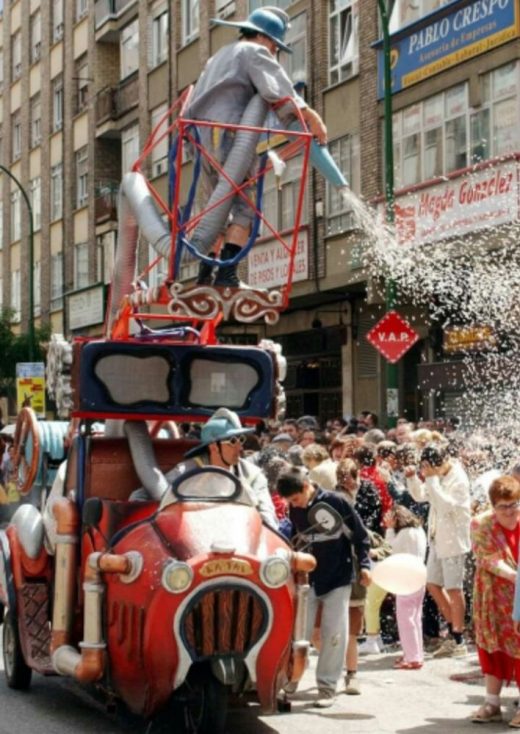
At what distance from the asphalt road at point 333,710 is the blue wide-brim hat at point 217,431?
5.79 ft

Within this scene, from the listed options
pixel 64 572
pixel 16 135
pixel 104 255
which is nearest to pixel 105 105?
pixel 104 255

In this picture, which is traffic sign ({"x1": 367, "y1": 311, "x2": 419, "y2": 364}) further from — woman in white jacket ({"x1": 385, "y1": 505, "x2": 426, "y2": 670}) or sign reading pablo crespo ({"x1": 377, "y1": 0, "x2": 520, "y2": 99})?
sign reading pablo crespo ({"x1": 377, "y1": 0, "x2": 520, "y2": 99})

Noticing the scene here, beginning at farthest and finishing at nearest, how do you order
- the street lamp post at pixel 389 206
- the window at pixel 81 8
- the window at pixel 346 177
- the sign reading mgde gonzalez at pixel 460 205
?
the window at pixel 81 8 < the window at pixel 346 177 < the sign reading mgde gonzalez at pixel 460 205 < the street lamp post at pixel 389 206

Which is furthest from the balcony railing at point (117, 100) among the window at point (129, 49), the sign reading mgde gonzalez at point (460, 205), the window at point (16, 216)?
the sign reading mgde gonzalez at point (460, 205)

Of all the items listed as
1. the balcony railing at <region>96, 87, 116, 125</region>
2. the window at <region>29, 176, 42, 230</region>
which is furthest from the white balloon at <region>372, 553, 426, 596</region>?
the window at <region>29, 176, 42, 230</region>

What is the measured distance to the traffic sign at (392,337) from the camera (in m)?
17.8

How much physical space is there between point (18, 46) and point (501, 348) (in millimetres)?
36751

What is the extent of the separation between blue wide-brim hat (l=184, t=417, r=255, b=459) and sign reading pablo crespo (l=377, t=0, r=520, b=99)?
15083 millimetres

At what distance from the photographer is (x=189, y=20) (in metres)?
36.8

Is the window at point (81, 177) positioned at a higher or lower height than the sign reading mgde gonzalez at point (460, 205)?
higher

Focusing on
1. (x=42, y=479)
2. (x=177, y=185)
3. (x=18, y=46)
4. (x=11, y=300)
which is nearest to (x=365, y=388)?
(x=42, y=479)

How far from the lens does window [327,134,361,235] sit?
27516 millimetres

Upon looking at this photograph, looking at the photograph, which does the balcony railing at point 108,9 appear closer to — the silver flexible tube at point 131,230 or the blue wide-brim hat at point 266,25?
the silver flexible tube at point 131,230

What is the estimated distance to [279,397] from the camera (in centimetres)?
980
